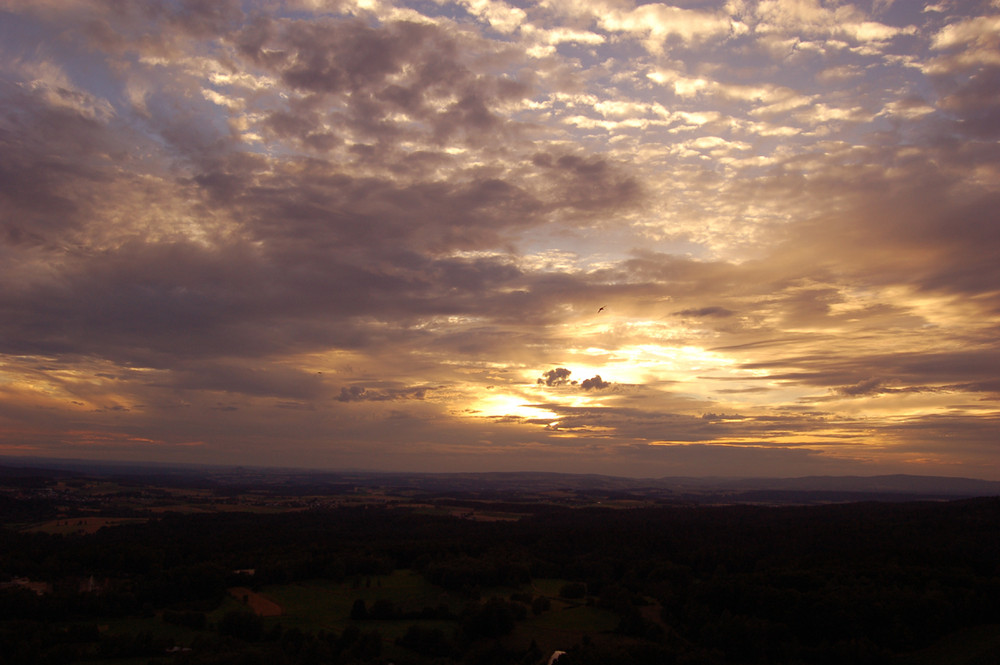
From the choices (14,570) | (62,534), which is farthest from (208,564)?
(62,534)

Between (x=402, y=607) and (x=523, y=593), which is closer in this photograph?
(x=402, y=607)

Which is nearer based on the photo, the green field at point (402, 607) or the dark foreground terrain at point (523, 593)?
the dark foreground terrain at point (523, 593)

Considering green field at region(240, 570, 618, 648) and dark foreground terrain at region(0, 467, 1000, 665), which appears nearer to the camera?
dark foreground terrain at region(0, 467, 1000, 665)

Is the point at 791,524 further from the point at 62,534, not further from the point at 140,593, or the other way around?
the point at 62,534

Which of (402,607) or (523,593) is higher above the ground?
(523,593)

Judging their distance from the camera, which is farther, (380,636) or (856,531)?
(856,531)

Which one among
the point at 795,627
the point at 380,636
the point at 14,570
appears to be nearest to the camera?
the point at 795,627

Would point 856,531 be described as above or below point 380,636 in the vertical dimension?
above

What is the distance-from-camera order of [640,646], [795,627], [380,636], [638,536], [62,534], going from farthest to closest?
1. [62,534]
2. [638,536]
3. [380,636]
4. [795,627]
5. [640,646]
